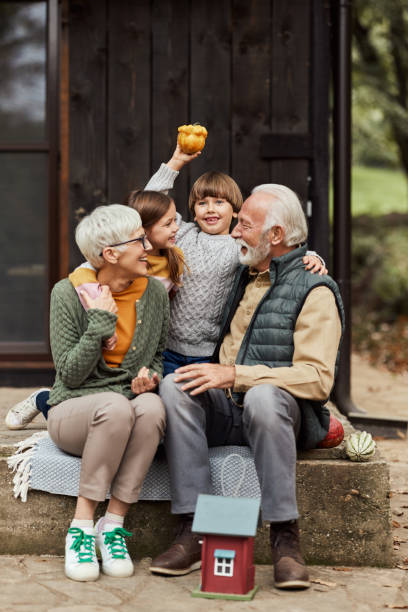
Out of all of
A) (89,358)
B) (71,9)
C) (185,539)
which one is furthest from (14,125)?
(185,539)

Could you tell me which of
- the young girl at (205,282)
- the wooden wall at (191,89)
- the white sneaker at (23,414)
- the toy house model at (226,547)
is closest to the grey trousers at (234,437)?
the toy house model at (226,547)

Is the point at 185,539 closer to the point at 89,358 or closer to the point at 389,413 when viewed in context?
the point at 89,358

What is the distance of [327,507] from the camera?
11.1 feet

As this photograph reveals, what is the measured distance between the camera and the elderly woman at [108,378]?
10.2ft

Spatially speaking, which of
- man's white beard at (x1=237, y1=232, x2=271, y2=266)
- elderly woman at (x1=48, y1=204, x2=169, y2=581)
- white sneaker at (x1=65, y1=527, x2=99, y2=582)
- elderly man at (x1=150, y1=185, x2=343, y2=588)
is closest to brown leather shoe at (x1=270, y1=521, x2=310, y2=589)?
elderly man at (x1=150, y1=185, x2=343, y2=588)

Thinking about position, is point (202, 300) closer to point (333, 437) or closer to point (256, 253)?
point (256, 253)

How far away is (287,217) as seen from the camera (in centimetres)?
343

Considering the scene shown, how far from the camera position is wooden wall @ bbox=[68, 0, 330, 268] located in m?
5.62

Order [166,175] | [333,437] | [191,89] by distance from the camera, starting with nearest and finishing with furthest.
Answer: [333,437] < [166,175] < [191,89]

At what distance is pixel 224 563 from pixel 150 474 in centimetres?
55

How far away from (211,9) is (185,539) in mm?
3686

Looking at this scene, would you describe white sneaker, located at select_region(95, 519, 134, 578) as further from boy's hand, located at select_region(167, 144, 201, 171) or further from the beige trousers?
boy's hand, located at select_region(167, 144, 201, 171)

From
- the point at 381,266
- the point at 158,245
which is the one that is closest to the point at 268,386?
the point at 158,245

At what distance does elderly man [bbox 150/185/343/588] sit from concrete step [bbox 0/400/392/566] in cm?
17
